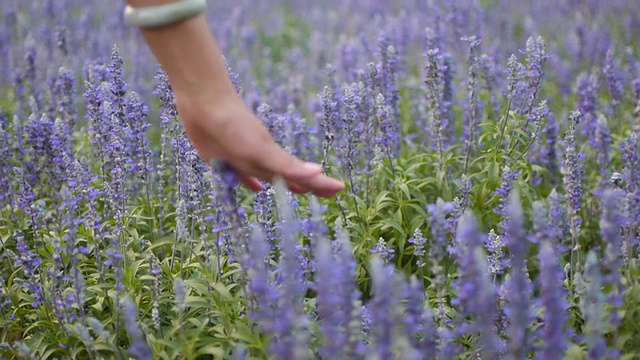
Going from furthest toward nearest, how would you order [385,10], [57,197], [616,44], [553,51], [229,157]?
[385,10] → [616,44] → [553,51] → [57,197] → [229,157]

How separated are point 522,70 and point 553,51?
14.8 ft

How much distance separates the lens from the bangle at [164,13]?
7.63 feet

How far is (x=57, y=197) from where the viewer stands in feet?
13.5

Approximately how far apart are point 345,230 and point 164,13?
134cm

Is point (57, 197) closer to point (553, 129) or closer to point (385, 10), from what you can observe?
point (553, 129)

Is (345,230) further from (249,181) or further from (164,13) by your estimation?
(164,13)

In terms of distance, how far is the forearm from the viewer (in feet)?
7.79

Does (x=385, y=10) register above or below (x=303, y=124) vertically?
above

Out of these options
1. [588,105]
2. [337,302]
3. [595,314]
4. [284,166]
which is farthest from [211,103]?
→ [588,105]

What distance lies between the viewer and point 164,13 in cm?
232

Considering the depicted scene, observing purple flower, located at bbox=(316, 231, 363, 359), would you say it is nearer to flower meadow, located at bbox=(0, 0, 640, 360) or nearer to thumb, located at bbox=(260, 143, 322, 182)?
flower meadow, located at bbox=(0, 0, 640, 360)

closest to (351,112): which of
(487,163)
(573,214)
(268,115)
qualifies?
(268,115)

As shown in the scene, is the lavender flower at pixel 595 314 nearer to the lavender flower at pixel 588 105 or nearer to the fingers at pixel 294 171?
the fingers at pixel 294 171

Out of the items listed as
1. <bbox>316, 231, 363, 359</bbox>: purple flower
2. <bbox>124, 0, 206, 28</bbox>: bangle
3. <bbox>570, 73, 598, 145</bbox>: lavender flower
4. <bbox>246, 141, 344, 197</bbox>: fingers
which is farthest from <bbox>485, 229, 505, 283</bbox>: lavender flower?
<bbox>570, 73, 598, 145</bbox>: lavender flower
